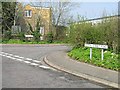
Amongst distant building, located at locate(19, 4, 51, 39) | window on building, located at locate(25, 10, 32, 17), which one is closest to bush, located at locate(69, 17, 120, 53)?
distant building, located at locate(19, 4, 51, 39)

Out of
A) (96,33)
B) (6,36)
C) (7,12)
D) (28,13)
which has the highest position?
(28,13)

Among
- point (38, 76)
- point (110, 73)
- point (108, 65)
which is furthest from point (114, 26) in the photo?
point (38, 76)

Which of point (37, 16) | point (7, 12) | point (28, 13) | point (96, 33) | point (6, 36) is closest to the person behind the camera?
point (96, 33)

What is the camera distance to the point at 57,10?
Answer: 47750mm

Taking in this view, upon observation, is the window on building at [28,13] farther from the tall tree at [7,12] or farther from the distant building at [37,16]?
the tall tree at [7,12]

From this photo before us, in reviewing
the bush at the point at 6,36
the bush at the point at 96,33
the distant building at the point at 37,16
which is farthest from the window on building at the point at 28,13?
the bush at the point at 96,33

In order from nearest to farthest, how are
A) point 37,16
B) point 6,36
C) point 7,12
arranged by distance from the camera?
point 6,36 → point 7,12 → point 37,16

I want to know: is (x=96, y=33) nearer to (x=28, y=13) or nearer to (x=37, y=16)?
(x=37, y=16)

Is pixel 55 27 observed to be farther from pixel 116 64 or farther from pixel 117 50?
pixel 116 64

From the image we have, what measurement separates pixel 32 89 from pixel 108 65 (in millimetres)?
4967

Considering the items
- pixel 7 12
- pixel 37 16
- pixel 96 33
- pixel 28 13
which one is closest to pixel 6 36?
Answer: pixel 7 12

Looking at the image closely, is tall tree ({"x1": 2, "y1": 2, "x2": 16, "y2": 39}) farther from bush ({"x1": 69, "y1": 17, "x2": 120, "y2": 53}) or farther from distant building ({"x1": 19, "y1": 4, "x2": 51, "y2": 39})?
bush ({"x1": 69, "y1": 17, "x2": 120, "y2": 53})

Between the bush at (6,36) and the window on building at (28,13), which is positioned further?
the window on building at (28,13)

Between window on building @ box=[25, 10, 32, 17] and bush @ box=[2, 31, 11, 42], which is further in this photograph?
window on building @ box=[25, 10, 32, 17]
